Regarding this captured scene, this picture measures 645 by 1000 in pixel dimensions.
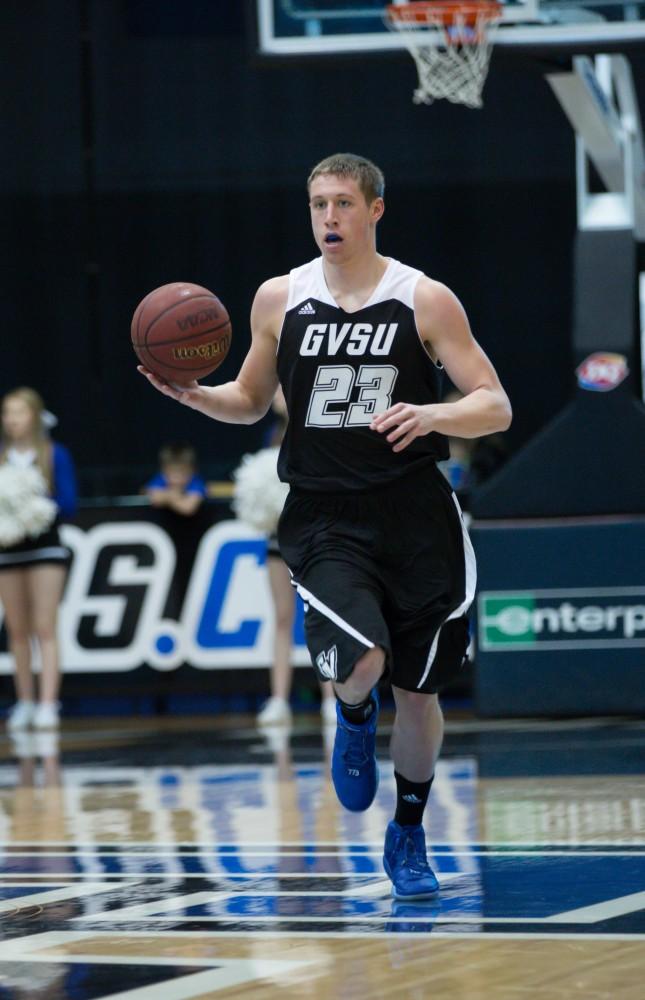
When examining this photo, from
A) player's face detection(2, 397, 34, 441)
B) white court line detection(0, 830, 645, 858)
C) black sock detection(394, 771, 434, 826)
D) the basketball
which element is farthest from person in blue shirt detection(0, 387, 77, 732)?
black sock detection(394, 771, 434, 826)

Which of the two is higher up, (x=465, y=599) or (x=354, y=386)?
(x=354, y=386)

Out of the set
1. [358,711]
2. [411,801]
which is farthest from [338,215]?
[411,801]

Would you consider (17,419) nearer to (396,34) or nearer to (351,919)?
(396,34)

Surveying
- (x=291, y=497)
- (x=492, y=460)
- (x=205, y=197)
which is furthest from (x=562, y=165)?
(x=291, y=497)

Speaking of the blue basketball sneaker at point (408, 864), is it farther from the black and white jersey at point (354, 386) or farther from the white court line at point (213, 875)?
the black and white jersey at point (354, 386)

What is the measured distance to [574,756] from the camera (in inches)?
338

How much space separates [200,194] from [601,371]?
302 inches

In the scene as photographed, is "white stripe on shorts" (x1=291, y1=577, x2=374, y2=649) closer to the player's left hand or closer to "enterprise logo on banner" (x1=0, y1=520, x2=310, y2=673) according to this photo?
the player's left hand

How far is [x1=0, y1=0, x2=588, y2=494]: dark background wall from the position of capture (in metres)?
16.6

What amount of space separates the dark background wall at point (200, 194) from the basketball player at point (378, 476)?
1146 centimetres

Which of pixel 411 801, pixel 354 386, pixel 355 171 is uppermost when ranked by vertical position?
pixel 355 171

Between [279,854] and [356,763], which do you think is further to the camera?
[279,854]

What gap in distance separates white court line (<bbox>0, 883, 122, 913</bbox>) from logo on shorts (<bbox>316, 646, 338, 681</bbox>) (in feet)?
3.45

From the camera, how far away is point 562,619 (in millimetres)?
10227
